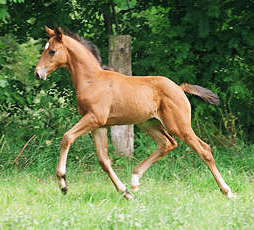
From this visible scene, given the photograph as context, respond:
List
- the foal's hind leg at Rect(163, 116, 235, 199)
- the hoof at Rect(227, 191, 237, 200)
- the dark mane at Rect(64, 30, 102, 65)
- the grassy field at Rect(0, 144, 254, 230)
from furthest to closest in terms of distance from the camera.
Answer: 1. the dark mane at Rect(64, 30, 102, 65)
2. the foal's hind leg at Rect(163, 116, 235, 199)
3. the hoof at Rect(227, 191, 237, 200)
4. the grassy field at Rect(0, 144, 254, 230)

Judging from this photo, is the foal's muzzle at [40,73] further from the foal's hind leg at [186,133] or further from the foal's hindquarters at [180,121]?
the foal's hind leg at [186,133]

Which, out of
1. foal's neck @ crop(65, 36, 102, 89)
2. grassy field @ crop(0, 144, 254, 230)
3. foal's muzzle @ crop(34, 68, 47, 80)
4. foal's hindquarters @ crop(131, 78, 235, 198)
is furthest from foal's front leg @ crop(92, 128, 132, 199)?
foal's muzzle @ crop(34, 68, 47, 80)

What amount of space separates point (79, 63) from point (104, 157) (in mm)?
1297

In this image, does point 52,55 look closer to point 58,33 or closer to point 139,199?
point 58,33

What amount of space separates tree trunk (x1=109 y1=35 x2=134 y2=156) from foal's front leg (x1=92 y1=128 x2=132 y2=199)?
1898 mm

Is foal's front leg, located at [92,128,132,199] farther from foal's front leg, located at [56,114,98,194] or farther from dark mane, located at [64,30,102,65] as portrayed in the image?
dark mane, located at [64,30,102,65]

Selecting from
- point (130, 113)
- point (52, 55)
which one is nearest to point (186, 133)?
point (130, 113)

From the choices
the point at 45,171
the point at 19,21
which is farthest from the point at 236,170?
the point at 19,21

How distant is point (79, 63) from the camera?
6.23m

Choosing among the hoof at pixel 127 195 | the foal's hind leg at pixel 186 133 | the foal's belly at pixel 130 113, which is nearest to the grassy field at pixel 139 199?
the hoof at pixel 127 195

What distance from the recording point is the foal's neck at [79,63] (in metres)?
6.20

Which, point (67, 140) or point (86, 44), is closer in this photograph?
point (67, 140)

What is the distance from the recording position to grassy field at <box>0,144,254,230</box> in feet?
14.8

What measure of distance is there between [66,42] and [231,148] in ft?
12.8
